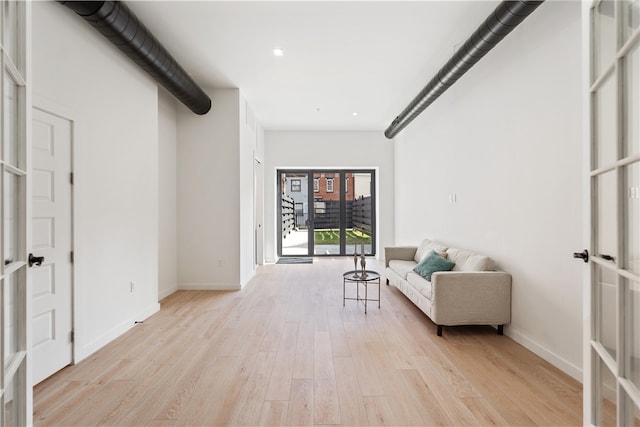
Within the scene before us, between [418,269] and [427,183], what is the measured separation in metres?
1.92

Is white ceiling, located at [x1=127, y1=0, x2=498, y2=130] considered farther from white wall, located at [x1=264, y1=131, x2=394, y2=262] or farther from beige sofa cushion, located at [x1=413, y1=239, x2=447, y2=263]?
beige sofa cushion, located at [x1=413, y1=239, x2=447, y2=263]

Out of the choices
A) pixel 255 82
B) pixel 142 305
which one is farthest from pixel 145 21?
pixel 142 305

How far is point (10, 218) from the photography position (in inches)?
48.1

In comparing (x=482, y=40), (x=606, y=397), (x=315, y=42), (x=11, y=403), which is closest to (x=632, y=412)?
(x=606, y=397)

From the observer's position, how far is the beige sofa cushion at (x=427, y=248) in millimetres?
4509

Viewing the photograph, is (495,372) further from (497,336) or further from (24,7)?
(24,7)

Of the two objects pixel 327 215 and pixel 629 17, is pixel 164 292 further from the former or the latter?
pixel 629 17

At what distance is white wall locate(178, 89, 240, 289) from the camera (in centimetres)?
505

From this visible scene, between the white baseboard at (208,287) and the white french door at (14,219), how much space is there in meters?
3.68

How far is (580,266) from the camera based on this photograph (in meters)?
2.36

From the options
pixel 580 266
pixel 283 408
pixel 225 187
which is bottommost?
pixel 283 408

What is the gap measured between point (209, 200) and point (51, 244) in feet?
8.75

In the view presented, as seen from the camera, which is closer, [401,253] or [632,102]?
[632,102]

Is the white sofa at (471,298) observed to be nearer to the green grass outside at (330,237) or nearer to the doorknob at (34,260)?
the doorknob at (34,260)
